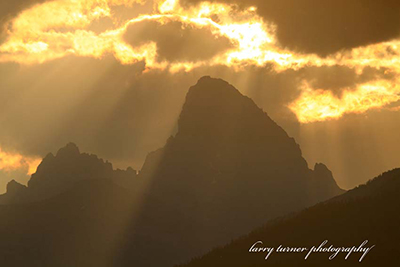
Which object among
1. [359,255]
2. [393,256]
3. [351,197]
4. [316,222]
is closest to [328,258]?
[359,255]

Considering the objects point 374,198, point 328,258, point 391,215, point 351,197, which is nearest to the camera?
point 328,258

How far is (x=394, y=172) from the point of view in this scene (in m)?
138

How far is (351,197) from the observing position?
441 ft

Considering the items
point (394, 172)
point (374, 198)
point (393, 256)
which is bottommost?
point (393, 256)

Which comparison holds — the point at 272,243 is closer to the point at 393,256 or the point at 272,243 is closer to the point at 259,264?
the point at 259,264

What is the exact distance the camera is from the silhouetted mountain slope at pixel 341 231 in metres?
105

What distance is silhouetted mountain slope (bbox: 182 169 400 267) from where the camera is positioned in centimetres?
10531

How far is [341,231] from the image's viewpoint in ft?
385

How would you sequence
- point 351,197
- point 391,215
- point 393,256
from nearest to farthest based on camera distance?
point 393,256, point 391,215, point 351,197

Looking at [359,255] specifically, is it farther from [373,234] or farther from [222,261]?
[222,261]

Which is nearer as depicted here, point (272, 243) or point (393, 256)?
point (393, 256)

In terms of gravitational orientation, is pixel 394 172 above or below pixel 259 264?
above

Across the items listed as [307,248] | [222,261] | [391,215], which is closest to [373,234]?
[391,215]

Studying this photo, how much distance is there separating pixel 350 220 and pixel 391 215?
8836 mm
